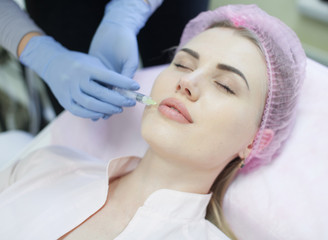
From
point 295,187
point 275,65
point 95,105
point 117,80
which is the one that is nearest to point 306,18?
point 275,65

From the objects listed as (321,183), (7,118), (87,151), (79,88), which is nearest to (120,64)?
(79,88)

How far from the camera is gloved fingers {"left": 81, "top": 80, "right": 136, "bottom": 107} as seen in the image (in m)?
1.06

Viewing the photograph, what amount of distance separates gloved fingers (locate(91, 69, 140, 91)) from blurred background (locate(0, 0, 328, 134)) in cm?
42

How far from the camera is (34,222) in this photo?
0.98 metres

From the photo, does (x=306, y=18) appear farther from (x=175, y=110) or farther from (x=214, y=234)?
(x=214, y=234)

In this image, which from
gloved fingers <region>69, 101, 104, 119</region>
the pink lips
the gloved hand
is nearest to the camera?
the pink lips

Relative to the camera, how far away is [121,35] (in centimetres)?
125

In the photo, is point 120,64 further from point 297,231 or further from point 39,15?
point 297,231

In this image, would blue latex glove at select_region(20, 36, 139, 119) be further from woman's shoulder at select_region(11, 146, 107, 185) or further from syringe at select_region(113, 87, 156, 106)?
woman's shoulder at select_region(11, 146, 107, 185)

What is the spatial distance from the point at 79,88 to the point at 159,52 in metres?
0.55

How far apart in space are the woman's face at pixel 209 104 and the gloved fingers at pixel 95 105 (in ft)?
0.56

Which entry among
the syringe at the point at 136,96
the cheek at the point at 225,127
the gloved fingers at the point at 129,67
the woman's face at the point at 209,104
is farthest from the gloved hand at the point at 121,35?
the cheek at the point at 225,127

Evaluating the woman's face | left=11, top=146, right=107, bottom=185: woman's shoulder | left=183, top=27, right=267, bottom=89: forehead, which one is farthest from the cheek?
left=11, top=146, right=107, bottom=185: woman's shoulder

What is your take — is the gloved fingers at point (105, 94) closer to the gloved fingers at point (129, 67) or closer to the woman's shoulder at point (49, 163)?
the gloved fingers at point (129, 67)
